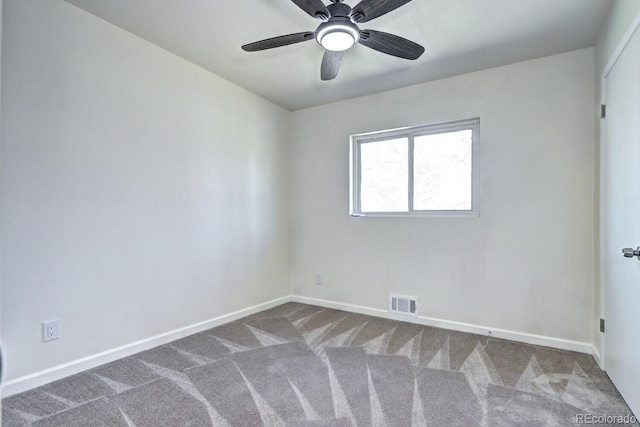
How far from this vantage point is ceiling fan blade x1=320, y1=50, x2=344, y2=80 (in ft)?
7.50

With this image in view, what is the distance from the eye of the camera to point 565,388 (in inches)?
83.3

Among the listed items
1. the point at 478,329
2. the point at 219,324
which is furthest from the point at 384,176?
the point at 219,324

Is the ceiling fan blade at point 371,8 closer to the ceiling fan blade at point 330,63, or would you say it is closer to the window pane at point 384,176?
the ceiling fan blade at point 330,63

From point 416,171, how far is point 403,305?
131 cm

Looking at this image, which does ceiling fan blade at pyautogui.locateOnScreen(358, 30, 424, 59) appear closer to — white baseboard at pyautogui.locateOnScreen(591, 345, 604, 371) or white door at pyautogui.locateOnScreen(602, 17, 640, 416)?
white door at pyautogui.locateOnScreen(602, 17, 640, 416)

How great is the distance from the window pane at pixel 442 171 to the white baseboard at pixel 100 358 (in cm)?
217

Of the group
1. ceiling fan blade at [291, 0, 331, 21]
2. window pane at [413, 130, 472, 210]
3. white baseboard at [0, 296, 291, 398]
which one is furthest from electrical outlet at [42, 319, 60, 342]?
window pane at [413, 130, 472, 210]

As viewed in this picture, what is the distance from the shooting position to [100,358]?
240 cm

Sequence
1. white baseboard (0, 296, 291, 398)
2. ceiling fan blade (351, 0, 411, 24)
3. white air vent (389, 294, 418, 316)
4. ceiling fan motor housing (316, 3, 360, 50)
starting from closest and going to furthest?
1. ceiling fan blade (351, 0, 411, 24)
2. ceiling fan motor housing (316, 3, 360, 50)
3. white baseboard (0, 296, 291, 398)
4. white air vent (389, 294, 418, 316)

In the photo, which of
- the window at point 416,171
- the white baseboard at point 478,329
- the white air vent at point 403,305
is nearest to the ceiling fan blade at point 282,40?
the window at point 416,171

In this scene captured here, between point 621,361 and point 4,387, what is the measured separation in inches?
138

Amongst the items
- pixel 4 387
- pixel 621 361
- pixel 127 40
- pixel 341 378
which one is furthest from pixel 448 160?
pixel 4 387

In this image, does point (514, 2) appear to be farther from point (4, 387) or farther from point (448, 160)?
point (4, 387)

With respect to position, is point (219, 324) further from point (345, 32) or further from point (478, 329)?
point (345, 32)
